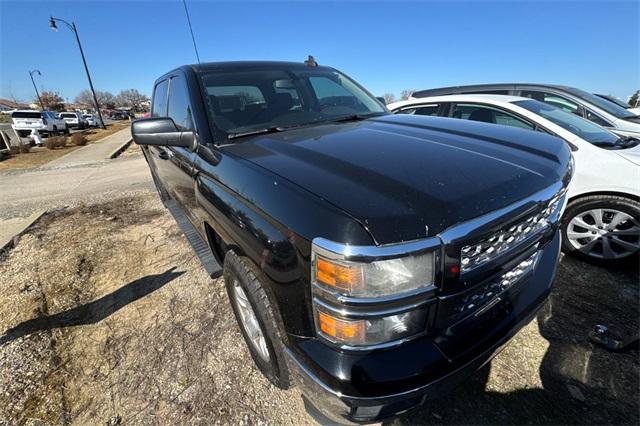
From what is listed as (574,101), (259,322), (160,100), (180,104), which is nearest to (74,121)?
(160,100)

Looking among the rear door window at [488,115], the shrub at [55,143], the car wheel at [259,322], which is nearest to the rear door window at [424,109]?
the rear door window at [488,115]

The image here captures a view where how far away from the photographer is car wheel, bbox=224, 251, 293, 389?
1.59 metres

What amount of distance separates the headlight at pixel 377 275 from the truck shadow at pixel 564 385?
77 centimetres

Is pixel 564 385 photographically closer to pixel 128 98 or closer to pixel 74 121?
pixel 74 121

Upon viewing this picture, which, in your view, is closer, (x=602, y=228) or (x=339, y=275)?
(x=339, y=275)

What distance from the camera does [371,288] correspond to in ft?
3.71

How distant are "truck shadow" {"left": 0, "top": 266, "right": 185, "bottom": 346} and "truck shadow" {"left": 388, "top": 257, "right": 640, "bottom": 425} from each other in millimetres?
2505

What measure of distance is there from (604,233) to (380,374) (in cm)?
298

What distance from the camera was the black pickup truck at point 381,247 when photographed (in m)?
1.14

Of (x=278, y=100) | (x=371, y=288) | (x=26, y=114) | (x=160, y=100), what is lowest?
(x=371, y=288)

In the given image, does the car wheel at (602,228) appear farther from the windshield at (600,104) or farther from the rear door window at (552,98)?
the windshield at (600,104)

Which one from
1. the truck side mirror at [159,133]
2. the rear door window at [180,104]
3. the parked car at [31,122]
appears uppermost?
the parked car at [31,122]

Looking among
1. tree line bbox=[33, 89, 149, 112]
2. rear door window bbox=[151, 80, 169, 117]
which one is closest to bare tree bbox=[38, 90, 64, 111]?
tree line bbox=[33, 89, 149, 112]

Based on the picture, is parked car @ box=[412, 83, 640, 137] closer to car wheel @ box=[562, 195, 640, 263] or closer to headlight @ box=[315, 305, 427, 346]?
car wheel @ box=[562, 195, 640, 263]
